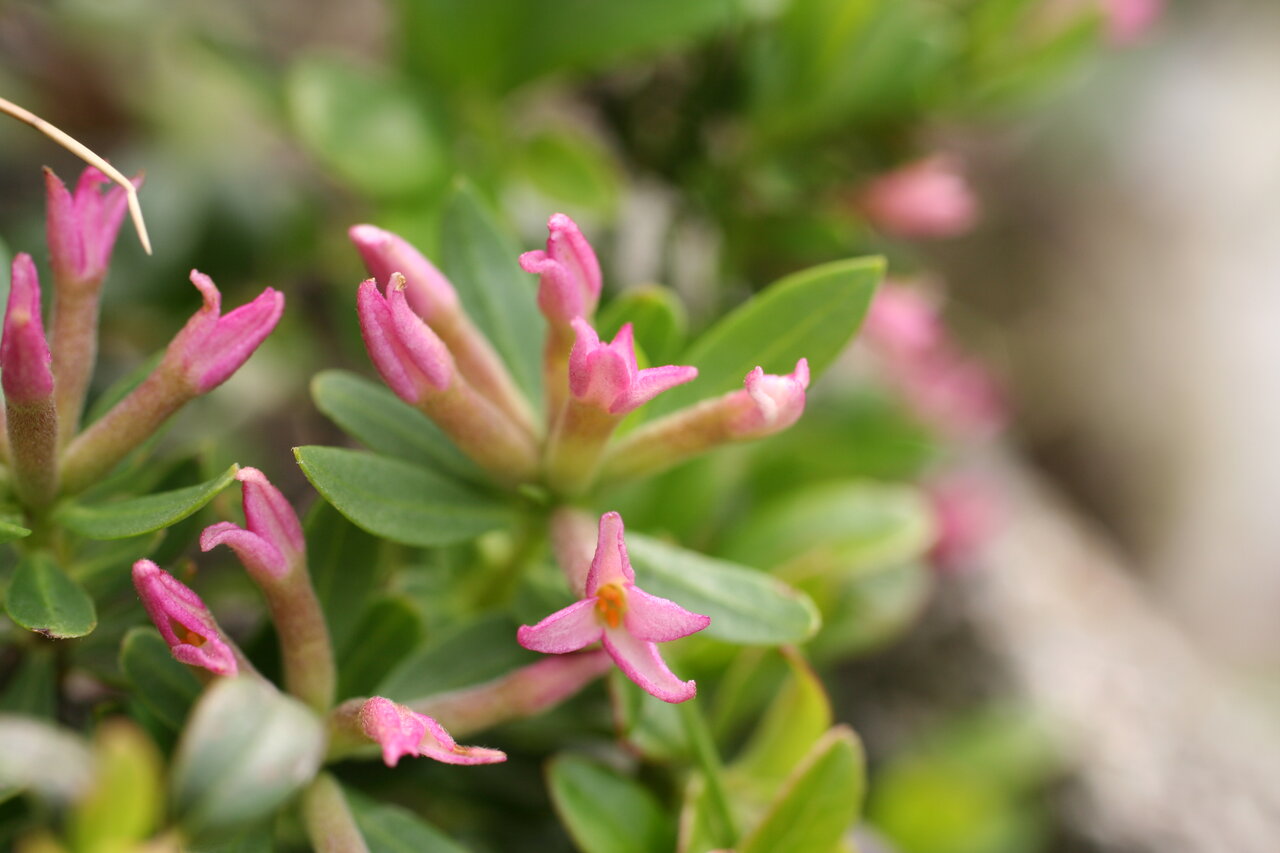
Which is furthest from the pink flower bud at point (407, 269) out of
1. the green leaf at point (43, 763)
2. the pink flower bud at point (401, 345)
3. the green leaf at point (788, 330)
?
the green leaf at point (43, 763)

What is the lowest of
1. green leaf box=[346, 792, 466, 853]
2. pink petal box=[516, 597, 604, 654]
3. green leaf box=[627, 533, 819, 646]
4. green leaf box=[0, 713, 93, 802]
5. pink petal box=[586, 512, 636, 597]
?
green leaf box=[346, 792, 466, 853]

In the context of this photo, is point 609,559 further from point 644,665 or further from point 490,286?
point 490,286

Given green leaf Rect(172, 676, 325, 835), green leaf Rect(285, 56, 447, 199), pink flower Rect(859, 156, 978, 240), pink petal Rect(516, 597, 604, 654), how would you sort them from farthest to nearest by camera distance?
pink flower Rect(859, 156, 978, 240) → green leaf Rect(285, 56, 447, 199) → pink petal Rect(516, 597, 604, 654) → green leaf Rect(172, 676, 325, 835)

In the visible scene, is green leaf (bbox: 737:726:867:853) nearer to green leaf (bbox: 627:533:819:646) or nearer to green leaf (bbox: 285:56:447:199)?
green leaf (bbox: 627:533:819:646)

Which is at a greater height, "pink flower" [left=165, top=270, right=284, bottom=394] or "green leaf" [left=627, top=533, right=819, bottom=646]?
"pink flower" [left=165, top=270, right=284, bottom=394]

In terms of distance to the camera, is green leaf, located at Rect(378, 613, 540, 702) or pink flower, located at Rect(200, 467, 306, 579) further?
green leaf, located at Rect(378, 613, 540, 702)

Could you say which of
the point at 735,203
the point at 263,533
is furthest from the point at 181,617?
the point at 735,203

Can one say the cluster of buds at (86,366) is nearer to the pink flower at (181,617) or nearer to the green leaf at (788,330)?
the pink flower at (181,617)

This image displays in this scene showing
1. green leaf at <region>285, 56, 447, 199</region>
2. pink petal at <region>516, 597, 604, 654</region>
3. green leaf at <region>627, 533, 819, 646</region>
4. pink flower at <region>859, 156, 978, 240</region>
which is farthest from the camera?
pink flower at <region>859, 156, 978, 240</region>

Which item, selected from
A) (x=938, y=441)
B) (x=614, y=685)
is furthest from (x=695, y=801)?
(x=938, y=441)

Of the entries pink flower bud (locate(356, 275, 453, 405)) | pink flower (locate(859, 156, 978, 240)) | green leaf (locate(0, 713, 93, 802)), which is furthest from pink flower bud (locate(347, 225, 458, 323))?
pink flower (locate(859, 156, 978, 240))
